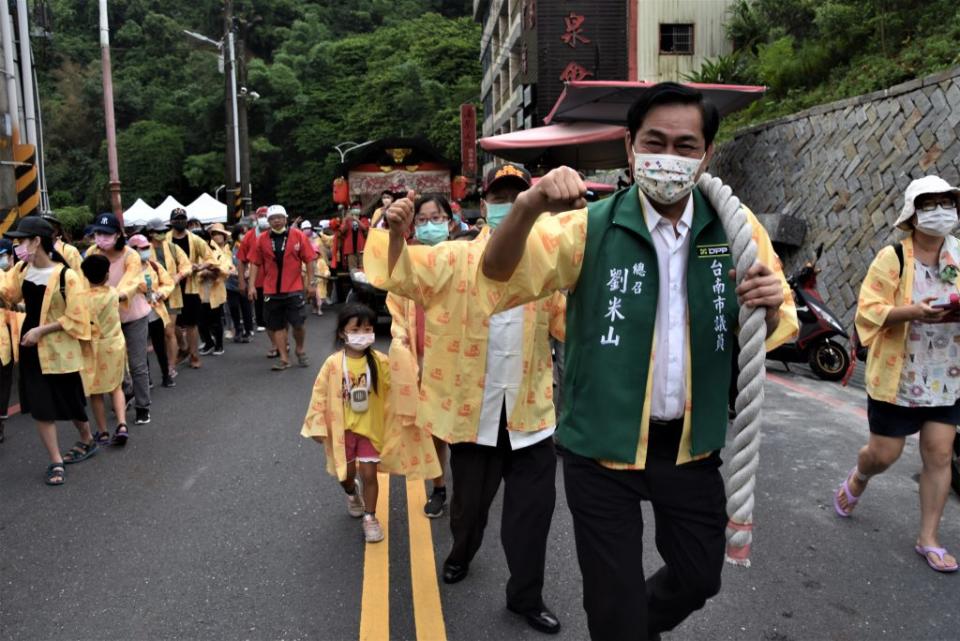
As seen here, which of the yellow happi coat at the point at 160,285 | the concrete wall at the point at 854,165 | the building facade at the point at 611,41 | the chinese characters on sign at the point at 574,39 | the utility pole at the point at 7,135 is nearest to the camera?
the yellow happi coat at the point at 160,285

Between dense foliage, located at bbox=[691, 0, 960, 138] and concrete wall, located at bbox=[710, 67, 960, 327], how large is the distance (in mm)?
605

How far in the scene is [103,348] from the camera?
643 centimetres

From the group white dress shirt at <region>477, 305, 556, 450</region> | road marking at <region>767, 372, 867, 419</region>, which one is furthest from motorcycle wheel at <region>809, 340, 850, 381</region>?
white dress shirt at <region>477, 305, 556, 450</region>

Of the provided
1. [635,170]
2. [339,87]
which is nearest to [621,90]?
[635,170]

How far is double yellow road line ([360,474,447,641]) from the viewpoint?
3518 mm

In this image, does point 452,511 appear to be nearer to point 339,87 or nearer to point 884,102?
point 884,102

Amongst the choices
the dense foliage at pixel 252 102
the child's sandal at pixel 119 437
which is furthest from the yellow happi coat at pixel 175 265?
the dense foliage at pixel 252 102

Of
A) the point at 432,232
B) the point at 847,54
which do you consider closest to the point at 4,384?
the point at 432,232

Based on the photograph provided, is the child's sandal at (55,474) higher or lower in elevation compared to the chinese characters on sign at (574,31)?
lower

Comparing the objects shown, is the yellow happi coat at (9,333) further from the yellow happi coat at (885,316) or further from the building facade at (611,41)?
the building facade at (611,41)

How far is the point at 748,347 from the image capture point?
2145 mm

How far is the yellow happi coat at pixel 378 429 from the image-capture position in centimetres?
444

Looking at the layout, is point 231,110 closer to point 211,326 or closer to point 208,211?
point 208,211

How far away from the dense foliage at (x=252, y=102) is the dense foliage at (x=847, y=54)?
2993cm
